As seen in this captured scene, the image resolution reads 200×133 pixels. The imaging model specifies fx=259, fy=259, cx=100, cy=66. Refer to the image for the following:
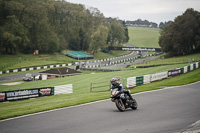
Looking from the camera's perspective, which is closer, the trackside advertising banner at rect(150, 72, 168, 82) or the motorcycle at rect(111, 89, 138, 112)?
the motorcycle at rect(111, 89, 138, 112)

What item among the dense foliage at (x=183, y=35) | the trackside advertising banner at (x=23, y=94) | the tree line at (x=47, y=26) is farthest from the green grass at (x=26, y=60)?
the trackside advertising banner at (x=23, y=94)

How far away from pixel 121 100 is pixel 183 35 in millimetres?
73669

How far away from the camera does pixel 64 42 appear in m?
101

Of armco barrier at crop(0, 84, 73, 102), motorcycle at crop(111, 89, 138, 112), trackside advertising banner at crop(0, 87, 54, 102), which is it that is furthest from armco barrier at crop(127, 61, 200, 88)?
motorcycle at crop(111, 89, 138, 112)

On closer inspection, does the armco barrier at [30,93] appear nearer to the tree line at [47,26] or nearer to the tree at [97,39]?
the tree line at [47,26]

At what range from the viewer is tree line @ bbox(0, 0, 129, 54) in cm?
7800

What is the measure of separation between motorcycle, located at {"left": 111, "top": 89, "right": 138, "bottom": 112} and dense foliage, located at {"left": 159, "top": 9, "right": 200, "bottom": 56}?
71.6m

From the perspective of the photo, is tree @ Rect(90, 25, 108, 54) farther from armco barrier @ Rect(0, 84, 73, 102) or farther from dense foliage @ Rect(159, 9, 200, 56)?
armco barrier @ Rect(0, 84, 73, 102)

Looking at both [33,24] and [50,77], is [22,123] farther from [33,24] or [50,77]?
[33,24]

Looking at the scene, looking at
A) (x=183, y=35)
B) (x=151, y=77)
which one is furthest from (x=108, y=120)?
(x=183, y=35)

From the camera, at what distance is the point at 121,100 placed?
14.6 meters

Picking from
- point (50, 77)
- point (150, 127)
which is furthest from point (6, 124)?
point (50, 77)

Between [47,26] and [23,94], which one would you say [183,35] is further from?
[23,94]

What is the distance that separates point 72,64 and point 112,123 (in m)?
69.6
